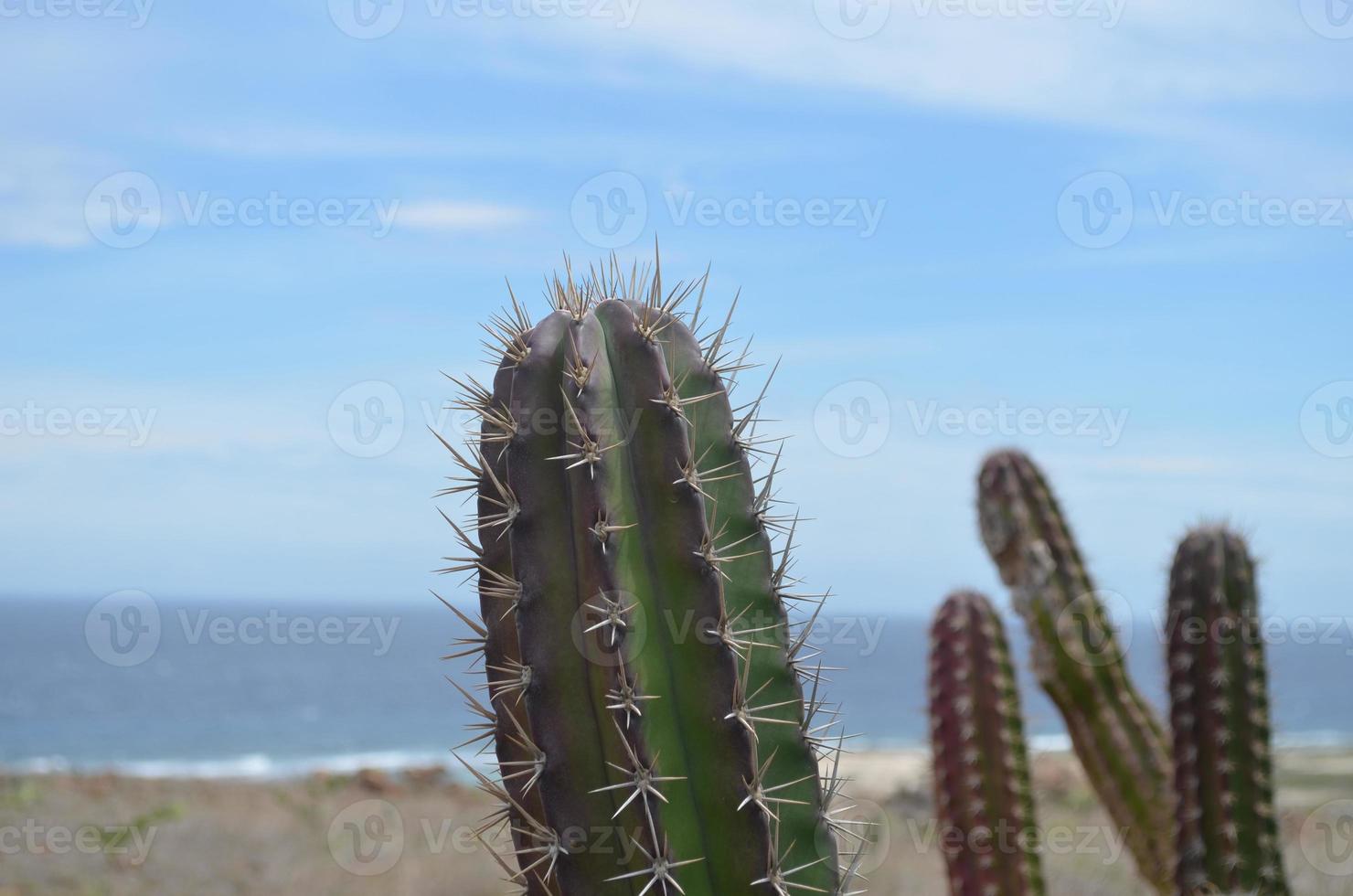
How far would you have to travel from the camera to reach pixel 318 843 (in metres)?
13.3

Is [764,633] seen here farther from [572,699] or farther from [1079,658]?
[1079,658]

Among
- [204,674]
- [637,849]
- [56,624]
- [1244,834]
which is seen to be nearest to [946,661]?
[1244,834]

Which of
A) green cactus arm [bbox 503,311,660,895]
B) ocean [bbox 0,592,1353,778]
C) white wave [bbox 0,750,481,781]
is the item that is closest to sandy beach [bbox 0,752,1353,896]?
ocean [bbox 0,592,1353,778]

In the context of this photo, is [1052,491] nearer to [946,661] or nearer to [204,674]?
[946,661]

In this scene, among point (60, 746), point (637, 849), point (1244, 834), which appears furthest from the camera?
point (60, 746)

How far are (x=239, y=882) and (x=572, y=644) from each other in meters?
10.5

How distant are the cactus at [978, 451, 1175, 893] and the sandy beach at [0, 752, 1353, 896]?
51cm

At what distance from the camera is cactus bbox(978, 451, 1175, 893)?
7.29 m

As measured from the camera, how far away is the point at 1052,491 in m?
8.23

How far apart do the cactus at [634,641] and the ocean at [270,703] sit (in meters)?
11.1

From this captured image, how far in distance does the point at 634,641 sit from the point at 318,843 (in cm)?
1240

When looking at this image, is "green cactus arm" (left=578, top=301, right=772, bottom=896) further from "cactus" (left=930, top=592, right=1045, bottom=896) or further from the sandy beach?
the sandy beach

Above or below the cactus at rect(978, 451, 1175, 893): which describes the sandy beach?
below

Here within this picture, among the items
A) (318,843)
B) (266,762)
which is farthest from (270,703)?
(318,843)
